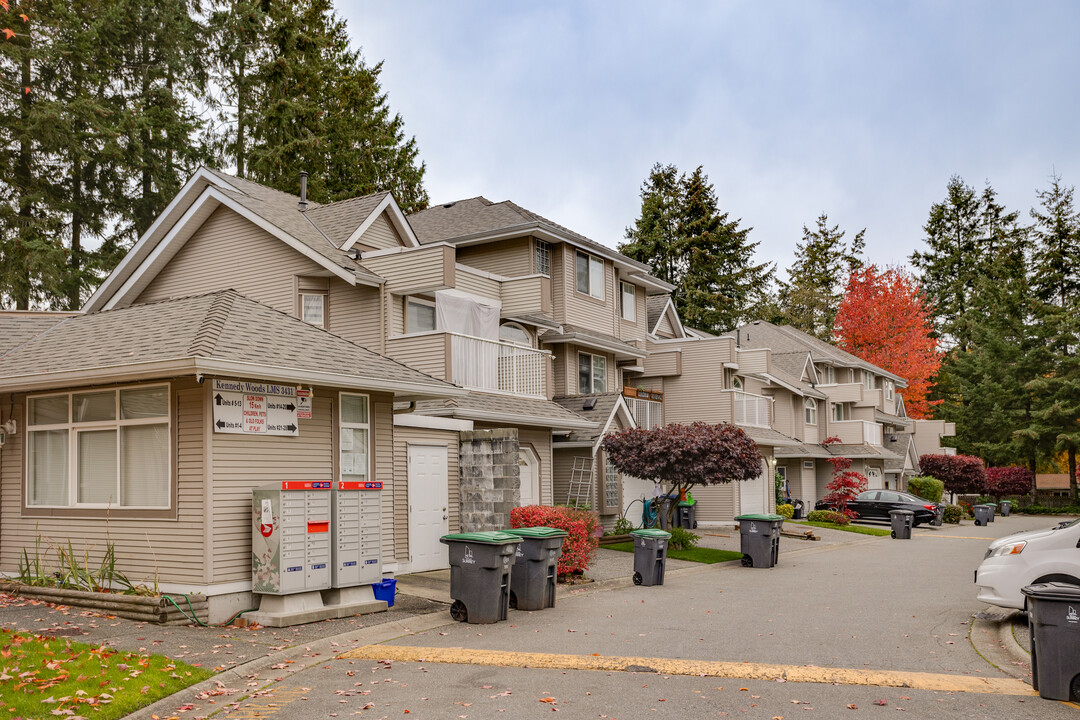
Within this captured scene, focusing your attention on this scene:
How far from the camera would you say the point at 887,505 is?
39.8 metres

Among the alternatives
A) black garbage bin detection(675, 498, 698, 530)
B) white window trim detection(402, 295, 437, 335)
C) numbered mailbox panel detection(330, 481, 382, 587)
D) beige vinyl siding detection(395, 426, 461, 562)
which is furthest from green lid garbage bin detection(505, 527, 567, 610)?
black garbage bin detection(675, 498, 698, 530)

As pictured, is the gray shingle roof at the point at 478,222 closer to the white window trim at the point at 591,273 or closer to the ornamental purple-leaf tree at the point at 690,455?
the white window trim at the point at 591,273

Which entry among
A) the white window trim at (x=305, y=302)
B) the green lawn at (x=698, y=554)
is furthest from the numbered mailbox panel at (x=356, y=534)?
the green lawn at (x=698, y=554)

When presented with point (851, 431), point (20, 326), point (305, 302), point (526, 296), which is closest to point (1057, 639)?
point (305, 302)

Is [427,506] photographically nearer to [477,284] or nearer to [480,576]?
[480,576]

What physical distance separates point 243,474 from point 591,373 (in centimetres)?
1650

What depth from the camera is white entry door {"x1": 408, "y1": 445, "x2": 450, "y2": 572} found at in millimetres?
18312

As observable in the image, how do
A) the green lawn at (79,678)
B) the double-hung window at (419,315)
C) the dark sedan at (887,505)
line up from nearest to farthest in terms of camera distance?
the green lawn at (79,678) < the double-hung window at (419,315) < the dark sedan at (887,505)

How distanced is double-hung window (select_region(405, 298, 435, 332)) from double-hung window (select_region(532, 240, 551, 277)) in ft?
17.6

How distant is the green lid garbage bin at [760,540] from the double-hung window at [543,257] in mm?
9025

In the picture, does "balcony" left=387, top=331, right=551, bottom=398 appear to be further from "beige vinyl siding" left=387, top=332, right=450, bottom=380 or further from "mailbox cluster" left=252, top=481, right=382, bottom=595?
"mailbox cluster" left=252, top=481, right=382, bottom=595

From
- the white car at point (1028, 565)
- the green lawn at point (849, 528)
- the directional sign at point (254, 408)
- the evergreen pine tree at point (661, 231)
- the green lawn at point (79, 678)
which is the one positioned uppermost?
the evergreen pine tree at point (661, 231)

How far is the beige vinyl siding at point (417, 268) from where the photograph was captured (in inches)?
767

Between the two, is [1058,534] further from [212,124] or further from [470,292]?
[212,124]
